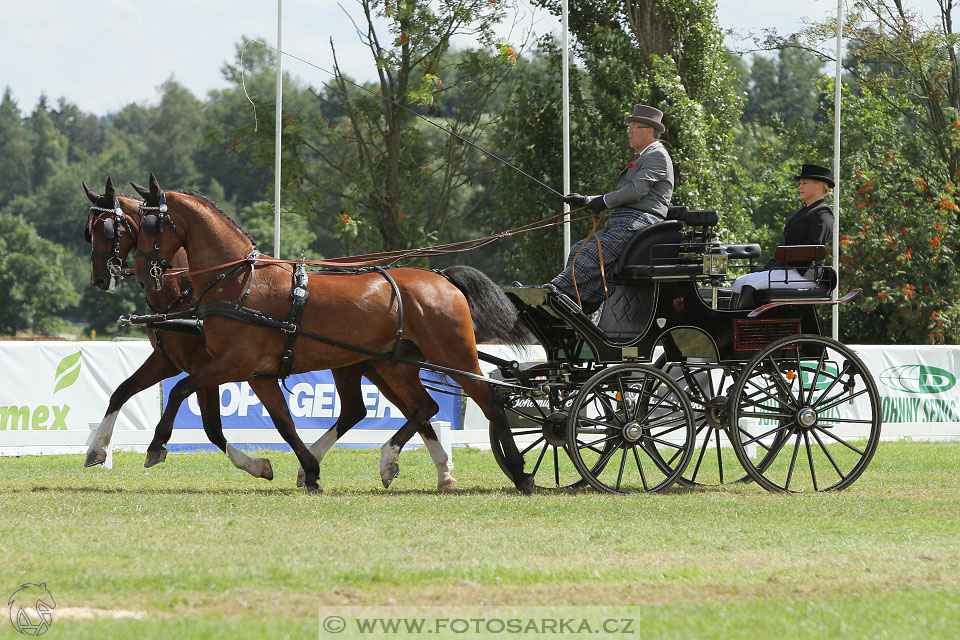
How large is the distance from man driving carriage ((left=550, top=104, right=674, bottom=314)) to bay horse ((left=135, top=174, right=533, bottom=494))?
2.09 feet

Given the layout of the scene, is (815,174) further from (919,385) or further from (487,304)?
(919,385)

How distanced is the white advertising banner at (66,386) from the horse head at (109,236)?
433 cm

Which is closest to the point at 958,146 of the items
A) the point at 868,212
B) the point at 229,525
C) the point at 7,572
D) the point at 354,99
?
the point at 868,212

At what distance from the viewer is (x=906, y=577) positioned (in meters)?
5.50

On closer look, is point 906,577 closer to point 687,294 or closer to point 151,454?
point 687,294

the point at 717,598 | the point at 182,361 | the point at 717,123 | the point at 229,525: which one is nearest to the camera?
the point at 717,598

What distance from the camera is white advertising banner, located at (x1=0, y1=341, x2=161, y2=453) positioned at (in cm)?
1304

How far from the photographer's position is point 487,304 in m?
9.35

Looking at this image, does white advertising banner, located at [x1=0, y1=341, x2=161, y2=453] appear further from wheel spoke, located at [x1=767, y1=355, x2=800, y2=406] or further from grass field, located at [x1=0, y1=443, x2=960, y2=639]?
wheel spoke, located at [x1=767, y1=355, x2=800, y2=406]

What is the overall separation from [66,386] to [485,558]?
28.8ft

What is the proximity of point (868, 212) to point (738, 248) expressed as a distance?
1547 cm

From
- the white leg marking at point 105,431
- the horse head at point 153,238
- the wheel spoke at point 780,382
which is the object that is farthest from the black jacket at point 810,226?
the white leg marking at point 105,431

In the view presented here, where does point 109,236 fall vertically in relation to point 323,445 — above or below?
above

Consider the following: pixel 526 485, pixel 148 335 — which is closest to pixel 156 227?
pixel 148 335
